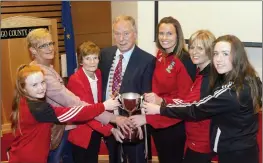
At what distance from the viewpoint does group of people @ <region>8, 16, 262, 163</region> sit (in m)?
2.22

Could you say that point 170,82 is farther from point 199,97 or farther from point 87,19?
point 87,19

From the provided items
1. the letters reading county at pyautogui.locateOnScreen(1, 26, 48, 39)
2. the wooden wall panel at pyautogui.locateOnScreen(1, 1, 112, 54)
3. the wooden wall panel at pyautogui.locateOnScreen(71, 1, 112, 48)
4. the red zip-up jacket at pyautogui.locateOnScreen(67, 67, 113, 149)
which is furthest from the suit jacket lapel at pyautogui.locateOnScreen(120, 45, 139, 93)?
the wooden wall panel at pyautogui.locateOnScreen(71, 1, 112, 48)

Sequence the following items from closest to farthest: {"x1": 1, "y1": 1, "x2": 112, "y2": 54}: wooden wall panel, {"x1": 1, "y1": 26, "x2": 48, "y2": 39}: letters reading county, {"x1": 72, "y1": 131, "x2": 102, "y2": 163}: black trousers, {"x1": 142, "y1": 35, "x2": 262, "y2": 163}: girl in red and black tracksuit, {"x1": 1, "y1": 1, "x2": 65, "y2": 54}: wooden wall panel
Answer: {"x1": 142, "y1": 35, "x2": 262, "y2": 163}: girl in red and black tracksuit → {"x1": 72, "y1": 131, "x2": 102, "y2": 163}: black trousers → {"x1": 1, "y1": 26, "x2": 48, "y2": 39}: letters reading county → {"x1": 1, "y1": 1, "x2": 65, "y2": 54}: wooden wall panel → {"x1": 1, "y1": 1, "x2": 112, "y2": 54}: wooden wall panel

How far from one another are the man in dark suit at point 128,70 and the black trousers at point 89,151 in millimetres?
104

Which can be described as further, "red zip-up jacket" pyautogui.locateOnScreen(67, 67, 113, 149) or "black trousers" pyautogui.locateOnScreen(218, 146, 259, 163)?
"red zip-up jacket" pyautogui.locateOnScreen(67, 67, 113, 149)

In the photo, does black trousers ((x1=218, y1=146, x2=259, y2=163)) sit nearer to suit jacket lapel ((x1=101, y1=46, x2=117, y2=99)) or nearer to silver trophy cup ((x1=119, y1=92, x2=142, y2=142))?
silver trophy cup ((x1=119, y1=92, x2=142, y2=142))

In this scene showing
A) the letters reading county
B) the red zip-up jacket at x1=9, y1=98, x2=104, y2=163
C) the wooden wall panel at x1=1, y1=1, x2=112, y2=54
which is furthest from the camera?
the wooden wall panel at x1=1, y1=1, x2=112, y2=54

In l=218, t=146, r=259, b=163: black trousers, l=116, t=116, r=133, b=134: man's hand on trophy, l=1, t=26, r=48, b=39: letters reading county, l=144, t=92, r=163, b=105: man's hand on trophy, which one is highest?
l=1, t=26, r=48, b=39: letters reading county

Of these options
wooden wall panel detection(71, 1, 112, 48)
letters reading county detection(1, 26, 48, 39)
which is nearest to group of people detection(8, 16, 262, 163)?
letters reading county detection(1, 26, 48, 39)

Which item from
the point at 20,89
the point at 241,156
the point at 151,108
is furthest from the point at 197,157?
the point at 20,89

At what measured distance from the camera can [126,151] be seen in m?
2.61

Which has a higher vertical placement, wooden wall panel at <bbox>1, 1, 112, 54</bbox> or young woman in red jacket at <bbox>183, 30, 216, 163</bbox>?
wooden wall panel at <bbox>1, 1, 112, 54</bbox>

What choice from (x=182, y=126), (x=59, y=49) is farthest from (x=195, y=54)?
(x=59, y=49)

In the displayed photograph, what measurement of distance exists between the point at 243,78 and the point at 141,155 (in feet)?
2.86
